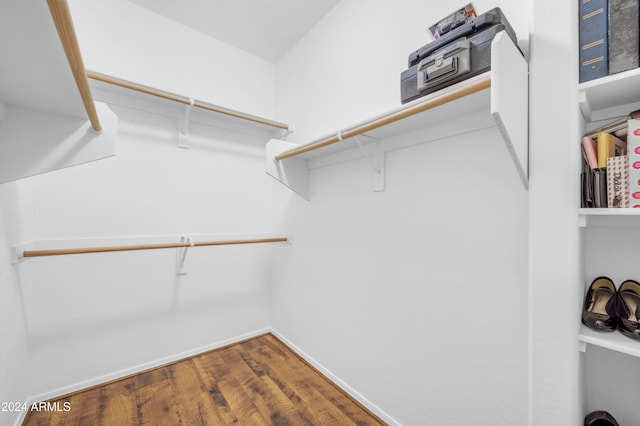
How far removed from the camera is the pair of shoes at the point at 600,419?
758mm

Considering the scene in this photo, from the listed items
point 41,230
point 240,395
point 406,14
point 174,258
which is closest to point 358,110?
point 406,14

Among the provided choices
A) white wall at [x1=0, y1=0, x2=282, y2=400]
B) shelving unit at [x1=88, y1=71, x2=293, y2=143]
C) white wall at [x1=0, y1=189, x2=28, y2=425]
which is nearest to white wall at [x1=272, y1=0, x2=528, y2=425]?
shelving unit at [x1=88, y1=71, x2=293, y2=143]

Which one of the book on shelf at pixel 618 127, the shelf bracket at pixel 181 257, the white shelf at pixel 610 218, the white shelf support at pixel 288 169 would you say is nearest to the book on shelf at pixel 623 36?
the book on shelf at pixel 618 127

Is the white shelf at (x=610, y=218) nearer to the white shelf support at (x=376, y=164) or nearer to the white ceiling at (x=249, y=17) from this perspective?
the white shelf support at (x=376, y=164)

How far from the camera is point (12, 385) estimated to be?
1.27 metres

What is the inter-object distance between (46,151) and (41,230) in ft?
2.58

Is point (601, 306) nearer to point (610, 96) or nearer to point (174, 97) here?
point (610, 96)

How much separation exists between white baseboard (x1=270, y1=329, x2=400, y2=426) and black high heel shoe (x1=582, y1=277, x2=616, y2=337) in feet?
3.41

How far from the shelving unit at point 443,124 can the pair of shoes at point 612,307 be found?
38cm

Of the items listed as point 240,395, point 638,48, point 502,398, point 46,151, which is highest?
point 638,48

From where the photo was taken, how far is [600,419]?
77cm

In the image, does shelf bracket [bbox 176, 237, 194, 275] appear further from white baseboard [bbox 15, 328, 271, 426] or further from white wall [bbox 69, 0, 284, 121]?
white wall [bbox 69, 0, 284, 121]

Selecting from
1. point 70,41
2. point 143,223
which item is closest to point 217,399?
point 143,223

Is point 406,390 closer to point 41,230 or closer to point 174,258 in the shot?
point 174,258
